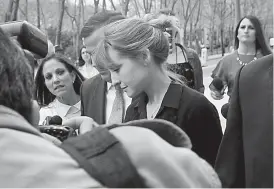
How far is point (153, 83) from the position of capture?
94.3 inches

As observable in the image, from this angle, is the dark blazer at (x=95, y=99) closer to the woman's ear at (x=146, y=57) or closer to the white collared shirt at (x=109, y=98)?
the white collared shirt at (x=109, y=98)

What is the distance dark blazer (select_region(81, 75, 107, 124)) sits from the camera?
9.89ft

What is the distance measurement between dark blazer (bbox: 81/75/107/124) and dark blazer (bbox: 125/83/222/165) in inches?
28.3

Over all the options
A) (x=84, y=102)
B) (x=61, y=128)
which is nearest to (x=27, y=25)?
(x=61, y=128)

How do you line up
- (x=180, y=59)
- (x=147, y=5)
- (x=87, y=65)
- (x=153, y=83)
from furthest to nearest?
(x=147, y=5)
(x=87, y=65)
(x=180, y=59)
(x=153, y=83)

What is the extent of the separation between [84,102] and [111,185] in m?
2.23

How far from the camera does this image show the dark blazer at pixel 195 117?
89.7 inches

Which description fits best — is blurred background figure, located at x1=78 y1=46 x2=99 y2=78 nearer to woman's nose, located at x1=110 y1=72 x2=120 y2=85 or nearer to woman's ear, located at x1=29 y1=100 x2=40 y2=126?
woman's nose, located at x1=110 y1=72 x2=120 y2=85

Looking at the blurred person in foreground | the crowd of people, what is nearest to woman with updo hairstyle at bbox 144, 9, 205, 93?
the crowd of people

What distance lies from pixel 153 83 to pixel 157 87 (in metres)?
0.03

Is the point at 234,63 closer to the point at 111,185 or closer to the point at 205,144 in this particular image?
the point at 205,144

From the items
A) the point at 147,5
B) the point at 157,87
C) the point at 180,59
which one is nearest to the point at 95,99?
the point at 157,87

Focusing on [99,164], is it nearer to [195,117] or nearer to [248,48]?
[195,117]

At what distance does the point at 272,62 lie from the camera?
5.15ft
